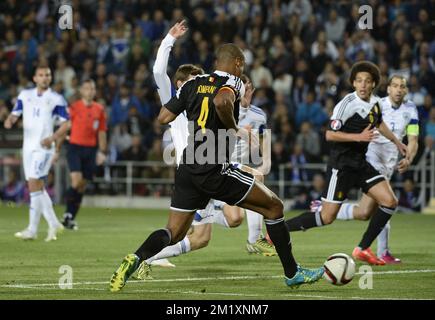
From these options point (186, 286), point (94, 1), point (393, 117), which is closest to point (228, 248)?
point (393, 117)

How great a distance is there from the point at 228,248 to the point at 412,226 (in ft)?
17.1

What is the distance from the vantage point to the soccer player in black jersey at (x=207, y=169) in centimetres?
1002

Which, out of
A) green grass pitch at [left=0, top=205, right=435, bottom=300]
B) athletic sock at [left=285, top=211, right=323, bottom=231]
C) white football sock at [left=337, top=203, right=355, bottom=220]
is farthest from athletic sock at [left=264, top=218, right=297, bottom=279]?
white football sock at [left=337, top=203, right=355, bottom=220]

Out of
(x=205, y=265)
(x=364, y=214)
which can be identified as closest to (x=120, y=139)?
(x=364, y=214)

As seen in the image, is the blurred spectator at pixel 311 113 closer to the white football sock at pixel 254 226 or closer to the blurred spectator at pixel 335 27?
the blurred spectator at pixel 335 27

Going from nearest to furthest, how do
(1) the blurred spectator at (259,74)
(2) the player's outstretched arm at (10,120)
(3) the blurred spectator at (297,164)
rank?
(2) the player's outstretched arm at (10,120)
(3) the blurred spectator at (297,164)
(1) the blurred spectator at (259,74)

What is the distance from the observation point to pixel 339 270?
1034 cm

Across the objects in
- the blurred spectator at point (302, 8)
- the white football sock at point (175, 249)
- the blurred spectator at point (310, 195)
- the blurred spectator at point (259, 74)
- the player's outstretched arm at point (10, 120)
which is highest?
the blurred spectator at point (302, 8)

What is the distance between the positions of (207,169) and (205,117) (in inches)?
18.6

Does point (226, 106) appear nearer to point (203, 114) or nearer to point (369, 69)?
point (203, 114)

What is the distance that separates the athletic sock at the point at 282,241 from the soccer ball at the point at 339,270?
33 cm

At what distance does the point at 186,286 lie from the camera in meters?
10.9

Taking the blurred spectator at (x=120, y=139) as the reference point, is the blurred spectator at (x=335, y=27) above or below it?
above

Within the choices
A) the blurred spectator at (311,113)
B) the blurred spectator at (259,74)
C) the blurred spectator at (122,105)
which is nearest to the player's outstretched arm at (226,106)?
the blurred spectator at (311,113)
